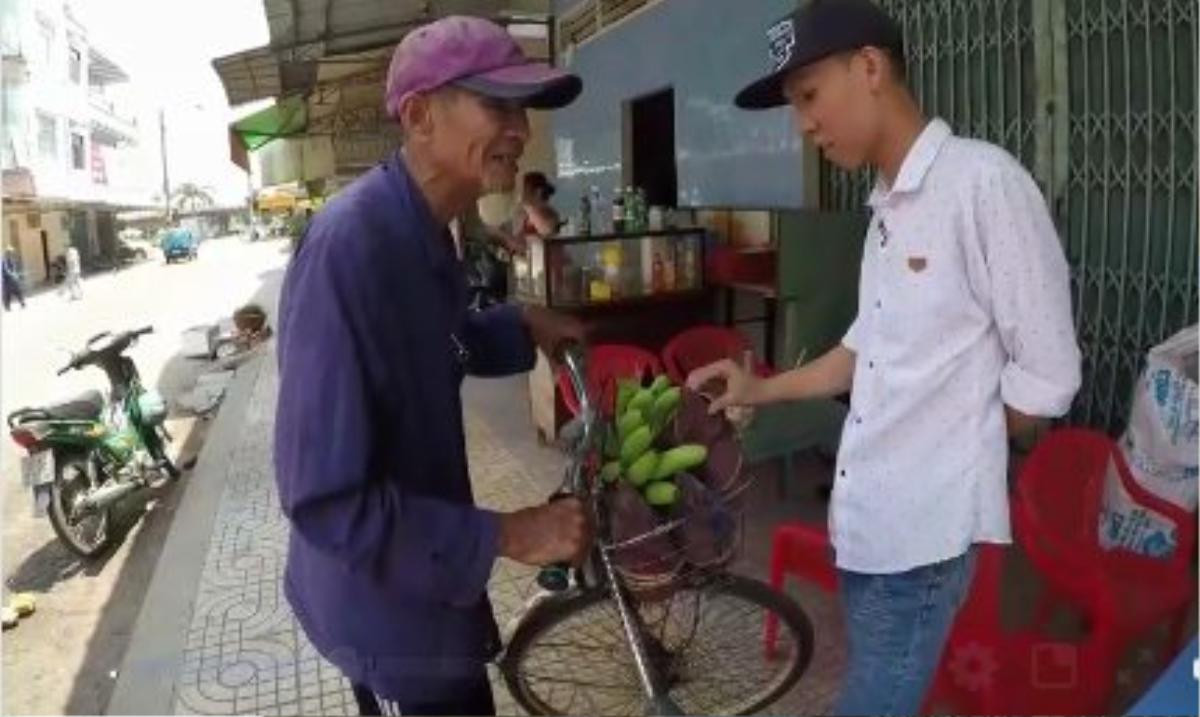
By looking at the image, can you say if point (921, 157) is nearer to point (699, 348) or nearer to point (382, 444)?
point (382, 444)

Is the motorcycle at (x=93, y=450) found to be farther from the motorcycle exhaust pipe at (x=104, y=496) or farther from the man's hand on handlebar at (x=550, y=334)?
the man's hand on handlebar at (x=550, y=334)

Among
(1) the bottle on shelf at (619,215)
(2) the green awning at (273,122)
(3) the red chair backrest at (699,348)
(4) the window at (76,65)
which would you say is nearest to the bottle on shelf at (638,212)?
(1) the bottle on shelf at (619,215)

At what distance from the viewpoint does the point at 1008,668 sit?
2.64 meters

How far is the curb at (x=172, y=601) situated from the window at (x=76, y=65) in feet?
125

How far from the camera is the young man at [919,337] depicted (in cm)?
164

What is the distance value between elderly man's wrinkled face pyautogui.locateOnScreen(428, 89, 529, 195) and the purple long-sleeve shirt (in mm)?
81

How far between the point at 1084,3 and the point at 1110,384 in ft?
4.42

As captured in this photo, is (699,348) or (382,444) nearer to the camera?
(382,444)

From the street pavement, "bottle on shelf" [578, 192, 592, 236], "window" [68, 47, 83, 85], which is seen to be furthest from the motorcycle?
"window" [68, 47, 83, 85]

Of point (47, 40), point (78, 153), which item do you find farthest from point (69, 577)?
point (78, 153)

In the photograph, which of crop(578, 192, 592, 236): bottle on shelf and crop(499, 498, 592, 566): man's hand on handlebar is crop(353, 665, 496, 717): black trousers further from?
crop(578, 192, 592, 236): bottle on shelf

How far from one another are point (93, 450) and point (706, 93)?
4.25 meters

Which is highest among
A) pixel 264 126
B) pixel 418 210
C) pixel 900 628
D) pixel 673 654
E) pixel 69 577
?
pixel 264 126

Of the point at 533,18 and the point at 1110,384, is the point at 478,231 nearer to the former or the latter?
the point at 533,18
